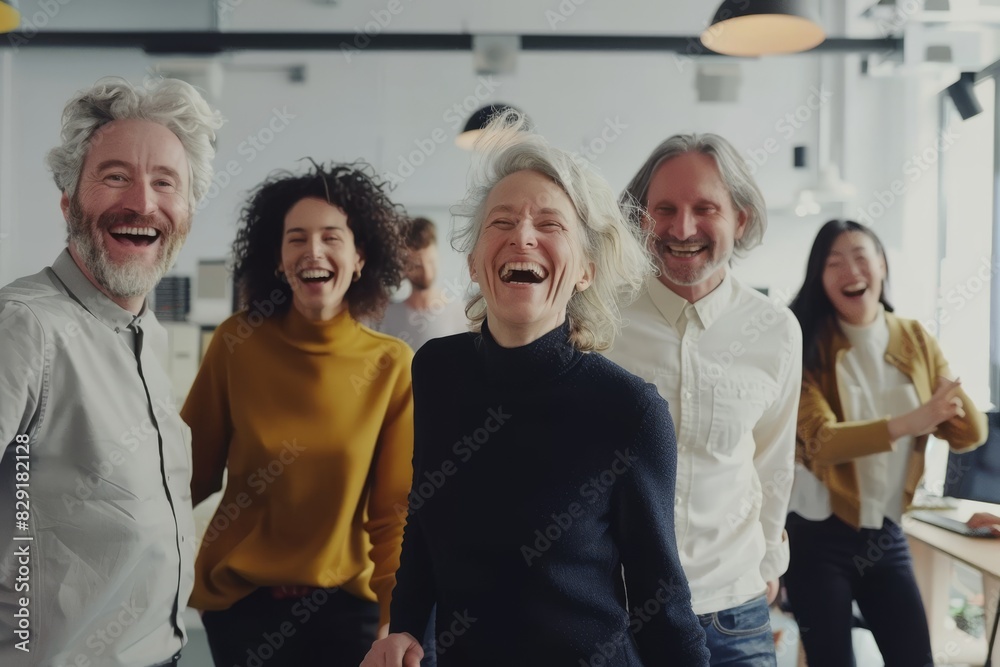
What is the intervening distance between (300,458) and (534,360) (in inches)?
28.2

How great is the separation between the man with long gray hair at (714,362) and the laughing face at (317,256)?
2.21 ft

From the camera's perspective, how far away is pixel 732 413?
180 centimetres

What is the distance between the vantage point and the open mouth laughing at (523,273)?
1391mm

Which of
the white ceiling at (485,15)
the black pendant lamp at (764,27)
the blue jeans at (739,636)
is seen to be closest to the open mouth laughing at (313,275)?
the blue jeans at (739,636)

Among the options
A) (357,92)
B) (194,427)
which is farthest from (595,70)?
(194,427)

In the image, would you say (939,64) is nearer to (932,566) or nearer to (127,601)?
(932,566)

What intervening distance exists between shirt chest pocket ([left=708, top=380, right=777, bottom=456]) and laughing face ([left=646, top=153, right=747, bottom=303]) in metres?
0.23

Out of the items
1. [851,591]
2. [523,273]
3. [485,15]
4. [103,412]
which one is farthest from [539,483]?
[485,15]

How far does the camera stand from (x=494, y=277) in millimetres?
1411

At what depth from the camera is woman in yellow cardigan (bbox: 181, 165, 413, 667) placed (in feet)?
6.00

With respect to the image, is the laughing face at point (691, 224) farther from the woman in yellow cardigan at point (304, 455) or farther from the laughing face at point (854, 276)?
the laughing face at point (854, 276)

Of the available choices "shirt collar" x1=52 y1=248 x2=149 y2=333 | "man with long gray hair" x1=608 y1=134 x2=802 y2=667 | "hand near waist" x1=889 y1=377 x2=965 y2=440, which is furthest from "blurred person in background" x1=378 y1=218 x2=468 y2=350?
"shirt collar" x1=52 y1=248 x2=149 y2=333

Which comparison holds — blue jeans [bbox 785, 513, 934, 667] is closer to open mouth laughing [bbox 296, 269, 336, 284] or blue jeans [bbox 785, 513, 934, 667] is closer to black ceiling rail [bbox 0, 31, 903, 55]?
open mouth laughing [bbox 296, 269, 336, 284]

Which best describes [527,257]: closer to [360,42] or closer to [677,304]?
[677,304]
